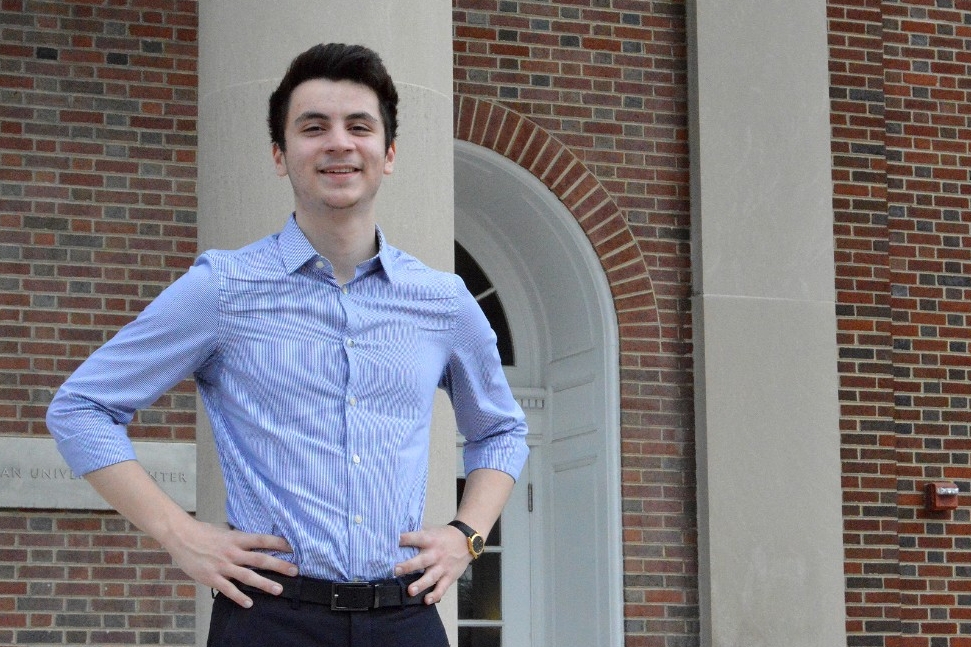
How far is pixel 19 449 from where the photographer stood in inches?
273

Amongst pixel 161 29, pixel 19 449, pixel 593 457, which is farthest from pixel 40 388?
pixel 593 457

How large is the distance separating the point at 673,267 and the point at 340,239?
569 cm

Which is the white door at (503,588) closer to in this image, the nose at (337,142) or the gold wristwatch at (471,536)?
the gold wristwatch at (471,536)

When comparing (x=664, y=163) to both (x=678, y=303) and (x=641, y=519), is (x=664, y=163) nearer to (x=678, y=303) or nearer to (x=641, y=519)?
(x=678, y=303)

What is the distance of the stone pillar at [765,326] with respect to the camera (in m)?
7.79

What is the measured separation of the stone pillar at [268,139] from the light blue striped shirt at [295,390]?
1.90 m

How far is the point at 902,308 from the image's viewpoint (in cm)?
848

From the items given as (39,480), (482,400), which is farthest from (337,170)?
(39,480)

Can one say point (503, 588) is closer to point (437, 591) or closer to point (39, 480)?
point (39, 480)

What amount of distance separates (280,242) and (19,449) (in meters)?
4.79

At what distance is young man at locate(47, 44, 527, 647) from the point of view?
235 centimetres

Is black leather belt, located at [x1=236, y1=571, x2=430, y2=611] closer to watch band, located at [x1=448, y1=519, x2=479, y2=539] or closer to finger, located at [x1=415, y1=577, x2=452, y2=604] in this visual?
finger, located at [x1=415, y1=577, x2=452, y2=604]

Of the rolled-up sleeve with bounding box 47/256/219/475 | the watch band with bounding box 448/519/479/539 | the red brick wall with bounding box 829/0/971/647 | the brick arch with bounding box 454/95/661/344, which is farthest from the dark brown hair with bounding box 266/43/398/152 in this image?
the red brick wall with bounding box 829/0/971/647

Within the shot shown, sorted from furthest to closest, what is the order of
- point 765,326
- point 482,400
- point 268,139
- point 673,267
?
point 673,267 < point 765,326 < point 268,139 < point 482,400
